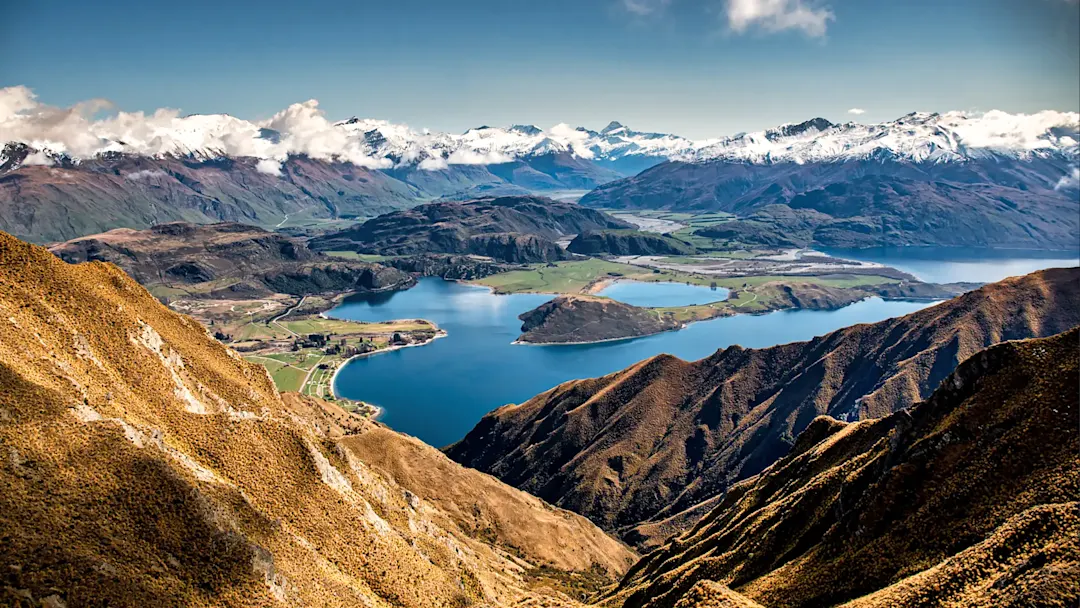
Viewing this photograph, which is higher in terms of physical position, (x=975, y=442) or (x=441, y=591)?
(x=975, y=442)

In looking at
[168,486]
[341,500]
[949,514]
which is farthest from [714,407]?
[168,486]

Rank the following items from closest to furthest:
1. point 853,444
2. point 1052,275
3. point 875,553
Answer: point 875,553 → point 853,444 → point 1052,275

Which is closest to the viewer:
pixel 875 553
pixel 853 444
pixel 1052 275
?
pixel 875 553

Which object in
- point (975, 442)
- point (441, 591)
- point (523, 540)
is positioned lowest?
point (523, 540)

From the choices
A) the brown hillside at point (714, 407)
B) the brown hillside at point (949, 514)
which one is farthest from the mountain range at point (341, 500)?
the brown hillside at point (714, 407)

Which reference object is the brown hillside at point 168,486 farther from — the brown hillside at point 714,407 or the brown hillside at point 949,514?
the brown hillside at point 714,407

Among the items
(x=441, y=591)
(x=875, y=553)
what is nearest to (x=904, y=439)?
(x=875, y=553)

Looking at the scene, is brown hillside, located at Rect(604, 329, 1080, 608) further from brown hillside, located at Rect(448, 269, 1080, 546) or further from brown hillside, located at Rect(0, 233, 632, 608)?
brown hillside, located at Rect(448, 269, 1080, 546)

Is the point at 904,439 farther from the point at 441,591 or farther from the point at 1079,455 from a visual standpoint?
the point at 441,591

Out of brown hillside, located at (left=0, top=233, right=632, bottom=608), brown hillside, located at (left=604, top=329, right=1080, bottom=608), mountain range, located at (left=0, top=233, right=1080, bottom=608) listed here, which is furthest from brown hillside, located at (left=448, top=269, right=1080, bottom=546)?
brown hillside, located at (left=604, top=329, right=1080, bottom=608)
